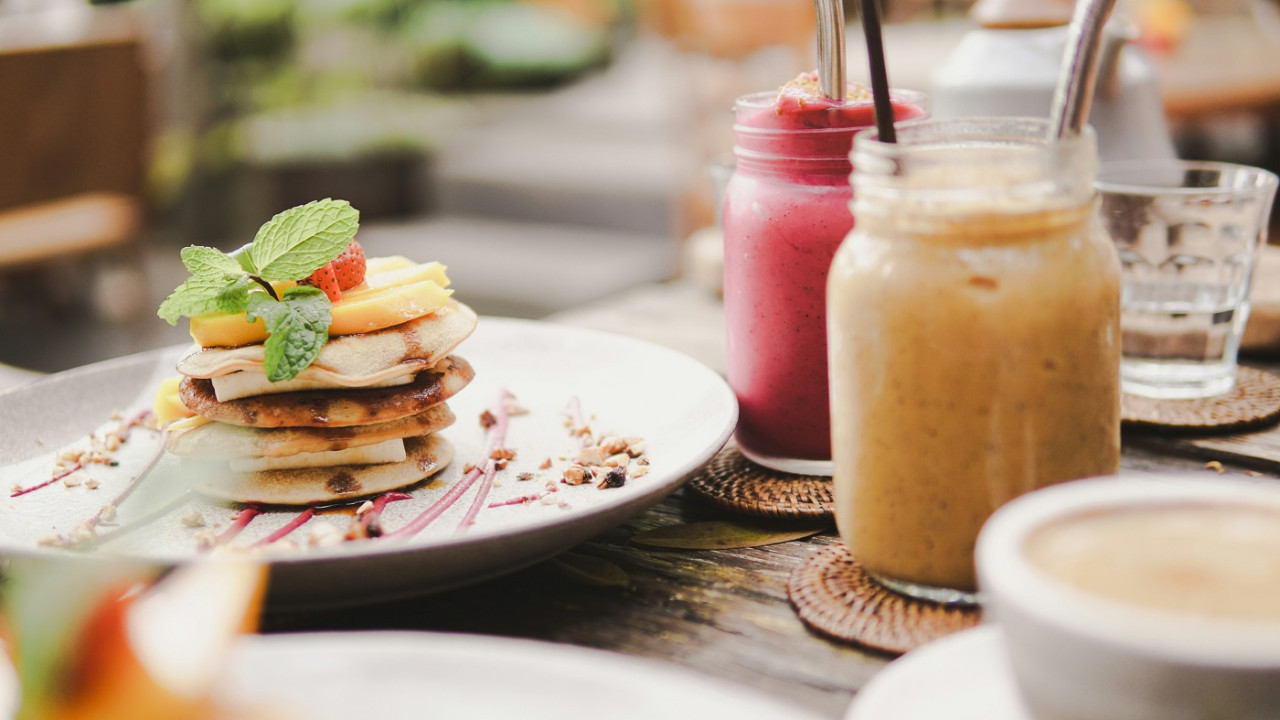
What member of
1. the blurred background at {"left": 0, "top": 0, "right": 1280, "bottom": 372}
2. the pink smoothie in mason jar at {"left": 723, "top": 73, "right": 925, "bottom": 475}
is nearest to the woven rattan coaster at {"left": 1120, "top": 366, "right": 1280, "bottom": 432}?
the pink smoothie in mason jar at {"left": 723, "top": 73, "right": 925, "bottom": 475}

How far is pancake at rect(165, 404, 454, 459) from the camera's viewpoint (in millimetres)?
1076

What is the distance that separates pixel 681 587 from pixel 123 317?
17.3 ft

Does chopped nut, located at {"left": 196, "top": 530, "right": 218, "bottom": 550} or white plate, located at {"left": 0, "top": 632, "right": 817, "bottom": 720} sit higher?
white plate, located at {"left": 0, "top": 632, "right": 817, "bottom": 720}

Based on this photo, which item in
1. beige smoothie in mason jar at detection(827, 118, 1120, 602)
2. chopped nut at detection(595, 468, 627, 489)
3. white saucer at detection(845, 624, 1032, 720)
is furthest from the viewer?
chopped nut at detection(595, 468, 627, 489)

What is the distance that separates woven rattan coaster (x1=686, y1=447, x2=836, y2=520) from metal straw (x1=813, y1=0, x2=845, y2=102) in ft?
1.18

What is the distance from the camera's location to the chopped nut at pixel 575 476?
3.43 feet

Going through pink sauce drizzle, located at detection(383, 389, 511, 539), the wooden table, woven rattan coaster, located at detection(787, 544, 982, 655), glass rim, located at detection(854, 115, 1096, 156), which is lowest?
the wooden table

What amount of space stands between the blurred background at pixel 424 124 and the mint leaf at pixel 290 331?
1985mm

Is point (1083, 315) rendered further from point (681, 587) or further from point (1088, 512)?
point (681, 587)

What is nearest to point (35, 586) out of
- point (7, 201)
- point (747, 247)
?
point (747, 247)

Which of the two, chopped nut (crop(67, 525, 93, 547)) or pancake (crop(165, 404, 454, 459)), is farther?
pancake (crop(165, 404, 454, 459))

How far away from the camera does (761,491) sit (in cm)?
106

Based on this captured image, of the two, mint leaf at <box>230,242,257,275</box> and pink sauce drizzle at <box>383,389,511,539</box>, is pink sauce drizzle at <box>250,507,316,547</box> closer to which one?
pink sauce drizzle at <box>383,389,511,539</box>

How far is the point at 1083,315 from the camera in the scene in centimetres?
76
